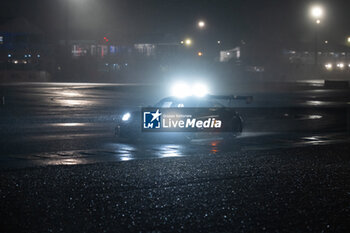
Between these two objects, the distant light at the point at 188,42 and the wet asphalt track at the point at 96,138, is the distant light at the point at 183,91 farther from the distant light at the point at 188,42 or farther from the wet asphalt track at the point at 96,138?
the distant light at the point at 188,42

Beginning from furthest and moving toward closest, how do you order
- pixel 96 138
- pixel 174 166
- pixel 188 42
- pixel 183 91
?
1. pixel 188 42
2. pixel 183 91
3. pixel 96 138
4. pixel 174 166

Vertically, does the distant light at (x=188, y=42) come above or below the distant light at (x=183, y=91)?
above

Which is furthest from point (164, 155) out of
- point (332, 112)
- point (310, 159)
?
point (332, 112)

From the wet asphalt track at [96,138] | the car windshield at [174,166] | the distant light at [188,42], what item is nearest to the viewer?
the car windshield at [174,166]

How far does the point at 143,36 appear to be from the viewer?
100m

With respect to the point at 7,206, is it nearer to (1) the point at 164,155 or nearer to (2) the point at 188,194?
(2) the point at 188,194

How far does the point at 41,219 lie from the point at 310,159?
267 inches

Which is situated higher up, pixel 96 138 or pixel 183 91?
pixel 183 91

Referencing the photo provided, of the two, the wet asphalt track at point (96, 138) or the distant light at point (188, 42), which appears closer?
the wet asphalt track at point (96, 138)

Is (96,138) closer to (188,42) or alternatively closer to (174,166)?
(174,166)

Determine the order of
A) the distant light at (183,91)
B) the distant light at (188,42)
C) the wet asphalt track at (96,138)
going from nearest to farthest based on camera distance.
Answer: the wet asphalt track at (96,138) < the distant light at (183,91) < the distant light at (188,42)

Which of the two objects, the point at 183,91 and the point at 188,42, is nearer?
the point at 183,91

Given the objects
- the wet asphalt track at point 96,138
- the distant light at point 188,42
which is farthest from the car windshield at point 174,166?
the distant light at point 188,42

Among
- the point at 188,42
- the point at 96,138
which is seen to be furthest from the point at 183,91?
the point at 188,42
